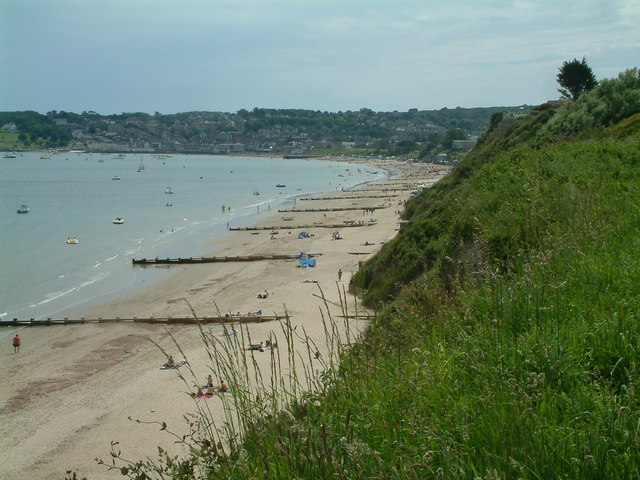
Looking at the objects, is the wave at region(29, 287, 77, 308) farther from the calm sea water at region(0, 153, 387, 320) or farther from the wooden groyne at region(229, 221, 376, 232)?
the wooden groyne at region(229, 221, 376, 232)

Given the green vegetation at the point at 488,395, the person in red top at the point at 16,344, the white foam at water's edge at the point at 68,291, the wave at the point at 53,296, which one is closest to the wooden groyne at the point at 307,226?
the white foam at water's edge at the point at 68,291

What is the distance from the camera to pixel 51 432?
1470cm

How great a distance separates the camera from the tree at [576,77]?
39.8 m

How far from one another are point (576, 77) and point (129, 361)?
34.1 meters

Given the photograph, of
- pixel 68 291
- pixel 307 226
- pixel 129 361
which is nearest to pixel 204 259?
pixel 68 291

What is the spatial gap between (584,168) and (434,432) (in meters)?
8.67

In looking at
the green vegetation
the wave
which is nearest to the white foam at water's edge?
the wave

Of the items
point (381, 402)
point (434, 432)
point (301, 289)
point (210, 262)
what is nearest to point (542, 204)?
point (381, 402)

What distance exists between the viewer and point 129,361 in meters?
19.7

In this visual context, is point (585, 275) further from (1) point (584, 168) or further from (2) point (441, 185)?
(2) point (441, 185)

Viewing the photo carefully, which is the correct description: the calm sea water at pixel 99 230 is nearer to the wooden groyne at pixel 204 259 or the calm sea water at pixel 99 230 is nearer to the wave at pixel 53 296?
the wave at pixel 53 296

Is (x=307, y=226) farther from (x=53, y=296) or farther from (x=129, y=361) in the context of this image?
(x=129, y=361)

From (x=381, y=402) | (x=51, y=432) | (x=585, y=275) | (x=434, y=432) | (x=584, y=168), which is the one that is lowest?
(x=51, y=432)

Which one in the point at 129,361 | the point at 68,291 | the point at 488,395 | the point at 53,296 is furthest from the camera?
the point at 68,291
